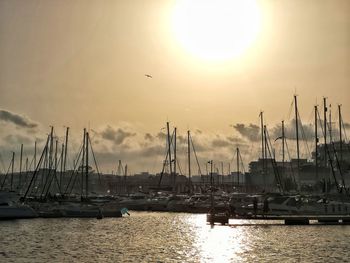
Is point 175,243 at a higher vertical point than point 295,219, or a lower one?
lower

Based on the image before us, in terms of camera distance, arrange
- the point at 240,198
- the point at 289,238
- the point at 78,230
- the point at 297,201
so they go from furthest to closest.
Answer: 1. the point at 240,198
2. the point at 297,201
3. the point at 78,230
4. the point at 289,238

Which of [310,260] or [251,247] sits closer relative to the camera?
[310,260]

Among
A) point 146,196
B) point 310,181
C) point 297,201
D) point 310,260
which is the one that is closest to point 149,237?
point 310,260

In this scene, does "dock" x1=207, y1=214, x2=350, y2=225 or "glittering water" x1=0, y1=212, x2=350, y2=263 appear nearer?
"glittering water" x1=0, y1=212, x2=350, y2=263

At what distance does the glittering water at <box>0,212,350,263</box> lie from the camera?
153 ft

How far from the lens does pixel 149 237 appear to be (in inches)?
2554

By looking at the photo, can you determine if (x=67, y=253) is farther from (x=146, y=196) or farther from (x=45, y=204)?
(x=146, y=196)

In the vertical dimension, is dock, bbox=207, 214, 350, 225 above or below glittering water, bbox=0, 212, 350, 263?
above

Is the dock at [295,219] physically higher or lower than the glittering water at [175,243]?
higher

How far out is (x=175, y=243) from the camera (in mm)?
58156

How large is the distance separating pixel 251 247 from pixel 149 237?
15340mm

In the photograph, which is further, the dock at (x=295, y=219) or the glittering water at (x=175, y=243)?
the dock at (x=295, y=219)

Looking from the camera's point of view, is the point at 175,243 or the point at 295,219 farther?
the point at 295,219

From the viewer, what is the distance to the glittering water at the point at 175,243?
4677 centimetres
